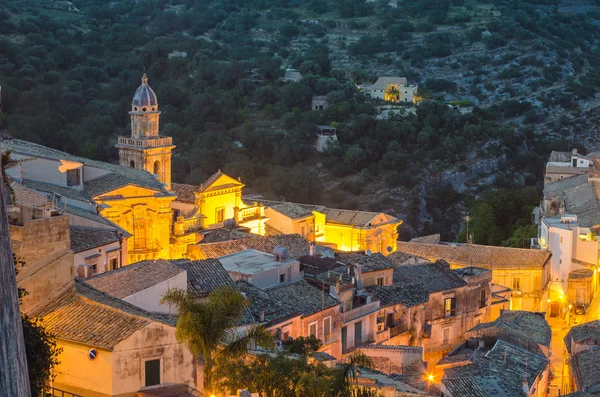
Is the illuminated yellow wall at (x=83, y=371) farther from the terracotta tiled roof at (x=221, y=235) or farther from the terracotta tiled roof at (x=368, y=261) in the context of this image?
the terracotta tiled roof at (x=221, y=235)

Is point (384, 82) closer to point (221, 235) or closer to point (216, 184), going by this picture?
point (216, 184)

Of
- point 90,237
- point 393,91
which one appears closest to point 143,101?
point 90,237

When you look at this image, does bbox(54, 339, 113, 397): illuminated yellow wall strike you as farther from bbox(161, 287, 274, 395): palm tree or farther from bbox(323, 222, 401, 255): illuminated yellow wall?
bbox(323, 222, 401, 255): illuminated yellow wall

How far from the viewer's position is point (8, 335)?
3023 millimetres

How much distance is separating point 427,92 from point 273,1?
42.3m

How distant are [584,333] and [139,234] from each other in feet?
47.8

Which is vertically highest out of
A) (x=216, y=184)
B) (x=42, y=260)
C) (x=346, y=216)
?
(x=42, y=260)

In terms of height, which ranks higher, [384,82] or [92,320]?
[92,320]

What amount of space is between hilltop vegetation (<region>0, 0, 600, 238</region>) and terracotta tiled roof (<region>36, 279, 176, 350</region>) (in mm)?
37605

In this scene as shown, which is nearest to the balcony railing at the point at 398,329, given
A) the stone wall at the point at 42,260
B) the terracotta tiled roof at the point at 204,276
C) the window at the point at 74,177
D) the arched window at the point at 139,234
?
the terracotta tiled roof at the point at 204,276

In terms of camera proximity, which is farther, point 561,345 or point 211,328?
point 561,345

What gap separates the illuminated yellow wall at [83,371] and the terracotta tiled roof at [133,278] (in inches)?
122

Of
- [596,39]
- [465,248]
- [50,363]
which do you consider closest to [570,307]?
[465,248]

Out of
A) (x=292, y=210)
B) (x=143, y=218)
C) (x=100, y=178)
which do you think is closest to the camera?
(x=100, y=178)
